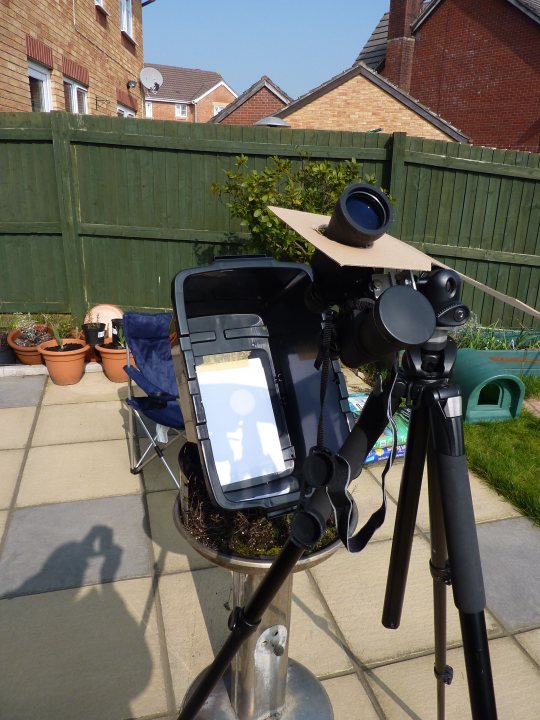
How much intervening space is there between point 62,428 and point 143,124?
Answer: 335 centimetres

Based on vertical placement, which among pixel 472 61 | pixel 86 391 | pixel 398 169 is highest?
pixel 472 61

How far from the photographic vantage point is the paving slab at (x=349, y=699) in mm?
1899

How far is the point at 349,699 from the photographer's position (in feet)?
6.41

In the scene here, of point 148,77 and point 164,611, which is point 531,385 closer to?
point 164,611

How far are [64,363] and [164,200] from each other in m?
2.19

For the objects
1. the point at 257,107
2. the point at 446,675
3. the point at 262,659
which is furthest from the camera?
the point at 257,107

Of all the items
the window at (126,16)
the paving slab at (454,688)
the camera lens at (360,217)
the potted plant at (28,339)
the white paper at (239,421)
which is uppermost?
the window at (126,16)

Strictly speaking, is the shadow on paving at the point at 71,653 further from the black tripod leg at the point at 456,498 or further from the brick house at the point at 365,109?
the brick house at the point at 365,109

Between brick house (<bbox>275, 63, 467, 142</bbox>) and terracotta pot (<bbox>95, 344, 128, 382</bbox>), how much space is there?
35.9 ft

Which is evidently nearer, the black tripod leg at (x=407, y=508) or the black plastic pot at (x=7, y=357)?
the black tripod leg at (x=407, y=508)

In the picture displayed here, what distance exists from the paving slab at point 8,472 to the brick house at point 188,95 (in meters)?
37.6

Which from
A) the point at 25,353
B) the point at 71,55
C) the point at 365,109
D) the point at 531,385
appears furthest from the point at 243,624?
the point at 365,109

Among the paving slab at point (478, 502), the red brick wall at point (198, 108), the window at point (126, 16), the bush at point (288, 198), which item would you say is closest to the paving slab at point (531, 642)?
the paving slab at point (478, 502)

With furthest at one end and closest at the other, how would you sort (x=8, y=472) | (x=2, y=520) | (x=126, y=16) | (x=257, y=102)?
1. (x=257, y=102)
2. (x=126, y=16)
3. (x=8, y=472)
4. (x=2, y=520)
